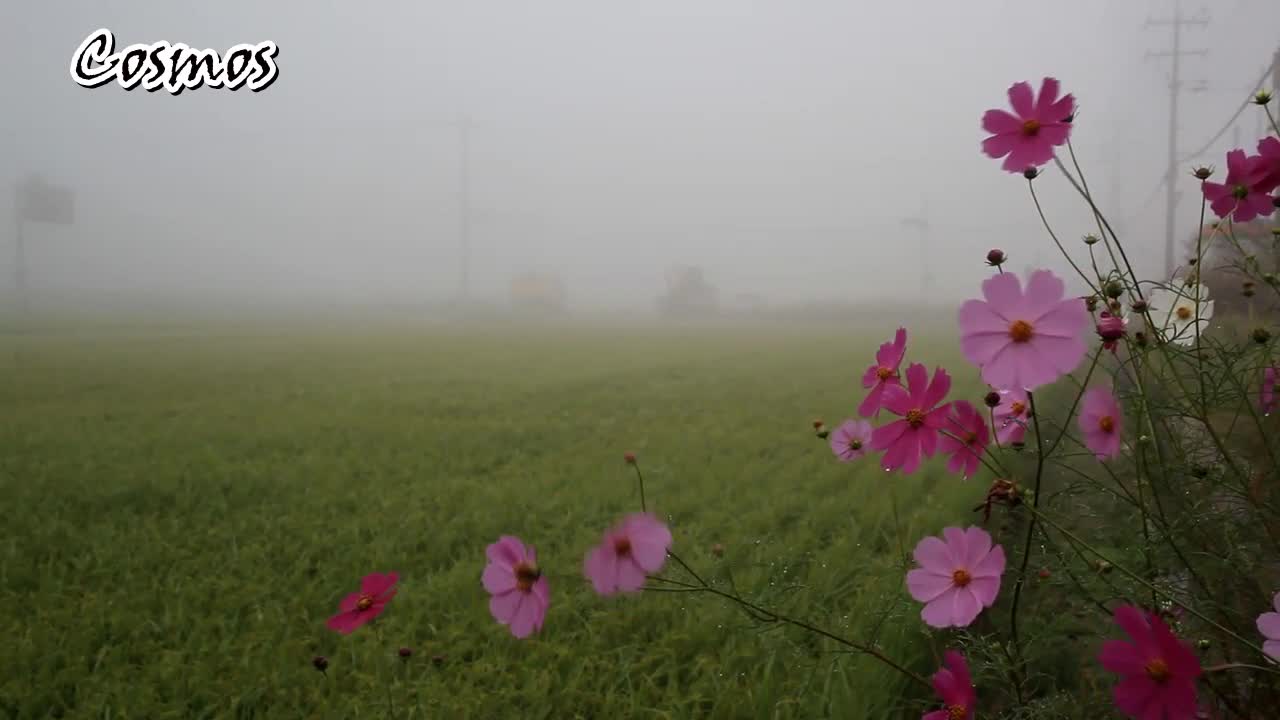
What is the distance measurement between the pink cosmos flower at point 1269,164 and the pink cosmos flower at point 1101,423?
23 cm

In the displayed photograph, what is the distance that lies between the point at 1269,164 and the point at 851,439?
45 centimetres

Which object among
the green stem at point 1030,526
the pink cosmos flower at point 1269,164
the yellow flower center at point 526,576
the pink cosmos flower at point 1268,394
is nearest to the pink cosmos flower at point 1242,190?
the pink cosmos flower at point 1269,164

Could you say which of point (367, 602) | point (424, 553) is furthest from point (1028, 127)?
point (424, 553)

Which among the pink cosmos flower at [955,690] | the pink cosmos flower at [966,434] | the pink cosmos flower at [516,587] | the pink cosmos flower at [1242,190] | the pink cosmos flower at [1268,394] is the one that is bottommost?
the pink cosmos flower at [955,690]

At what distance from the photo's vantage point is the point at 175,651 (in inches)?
54.5

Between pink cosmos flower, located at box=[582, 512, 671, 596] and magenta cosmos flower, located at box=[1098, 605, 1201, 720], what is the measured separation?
0.29 metres

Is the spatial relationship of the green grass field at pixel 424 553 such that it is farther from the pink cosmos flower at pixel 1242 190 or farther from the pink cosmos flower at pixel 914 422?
the pink cosmos flower at pixel 1242 190

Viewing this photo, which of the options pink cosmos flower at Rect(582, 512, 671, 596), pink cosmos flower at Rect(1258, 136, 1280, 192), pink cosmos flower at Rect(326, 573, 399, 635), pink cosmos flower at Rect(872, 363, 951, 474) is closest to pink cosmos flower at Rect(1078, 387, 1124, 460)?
pink cosmos flower at Rect(872, 363, 951, 474)

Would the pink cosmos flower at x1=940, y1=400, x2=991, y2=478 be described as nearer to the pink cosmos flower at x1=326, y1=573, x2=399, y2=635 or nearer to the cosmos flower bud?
A: the cosmos flower bud

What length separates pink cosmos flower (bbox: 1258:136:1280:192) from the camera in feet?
2.05

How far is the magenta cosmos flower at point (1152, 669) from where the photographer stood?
401 millimetres

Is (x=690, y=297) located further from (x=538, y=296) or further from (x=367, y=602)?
(x=367, y=602)

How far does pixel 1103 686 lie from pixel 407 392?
177 inches

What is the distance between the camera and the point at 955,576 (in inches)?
23.6
